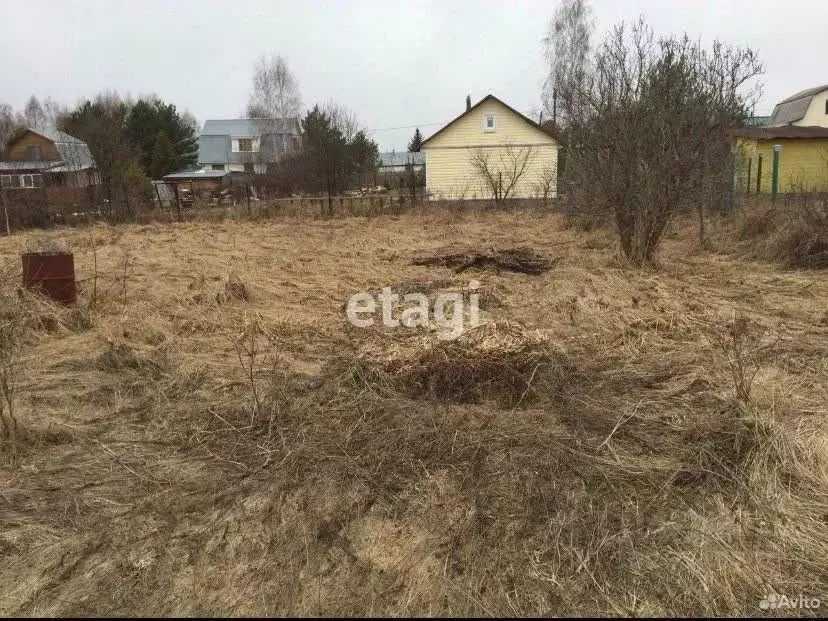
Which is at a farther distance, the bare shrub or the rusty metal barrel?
the bare shrub

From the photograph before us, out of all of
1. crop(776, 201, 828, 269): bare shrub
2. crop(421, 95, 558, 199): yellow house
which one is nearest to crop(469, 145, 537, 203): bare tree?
crop(421, 95, 558, 199): yellow house

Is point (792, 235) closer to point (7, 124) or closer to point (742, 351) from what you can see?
point (742, 351)

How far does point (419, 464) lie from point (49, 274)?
211 inches

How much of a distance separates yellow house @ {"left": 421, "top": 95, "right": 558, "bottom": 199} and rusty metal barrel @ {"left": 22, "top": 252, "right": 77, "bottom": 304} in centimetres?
2124

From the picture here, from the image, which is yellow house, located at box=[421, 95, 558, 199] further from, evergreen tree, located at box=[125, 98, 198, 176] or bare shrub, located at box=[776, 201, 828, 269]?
evergreen tree, located at box=[125, 98, 198, 176]

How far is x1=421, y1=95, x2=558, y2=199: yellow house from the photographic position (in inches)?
1060

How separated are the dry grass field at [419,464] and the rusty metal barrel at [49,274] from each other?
29 cm

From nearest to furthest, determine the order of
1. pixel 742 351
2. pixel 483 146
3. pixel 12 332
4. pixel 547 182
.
Answer: pixel 742 351
pixel 12 332
pixel 547 182
pixel 483 146

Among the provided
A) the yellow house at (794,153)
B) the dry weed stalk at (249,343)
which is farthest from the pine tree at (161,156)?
the dry weed stalk at (249,343)

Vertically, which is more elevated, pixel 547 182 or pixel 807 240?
pixel 547 182

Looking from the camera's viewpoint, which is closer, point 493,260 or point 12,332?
point 12,332

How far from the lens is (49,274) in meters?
6.45

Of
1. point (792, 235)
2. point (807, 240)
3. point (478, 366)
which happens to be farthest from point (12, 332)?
point (792, 235)

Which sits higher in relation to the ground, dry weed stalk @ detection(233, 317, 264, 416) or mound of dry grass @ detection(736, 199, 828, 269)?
mound of dry grass @ detection(736, 199, 828, 269)
